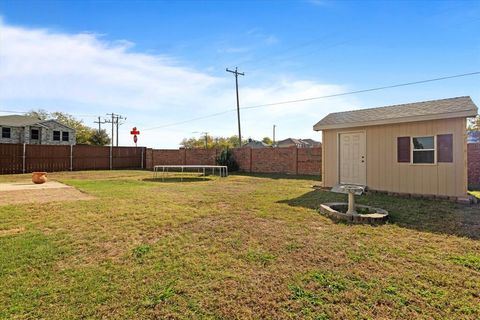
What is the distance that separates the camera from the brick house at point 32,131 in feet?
78.5

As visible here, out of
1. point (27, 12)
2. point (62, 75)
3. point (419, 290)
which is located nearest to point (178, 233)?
point (419, 290)

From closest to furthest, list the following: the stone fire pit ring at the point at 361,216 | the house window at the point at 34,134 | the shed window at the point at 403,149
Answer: the stone fire pit ring at the point at 361,216 → the shed window at the point at 403,149 → the house window at the point at 34,134

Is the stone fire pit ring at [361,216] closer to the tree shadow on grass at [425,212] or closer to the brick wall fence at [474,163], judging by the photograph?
the tree shadow on grass at [425,212]

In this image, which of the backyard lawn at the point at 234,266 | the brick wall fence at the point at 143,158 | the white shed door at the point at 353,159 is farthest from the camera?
the brick wall fence at the point at 143,158

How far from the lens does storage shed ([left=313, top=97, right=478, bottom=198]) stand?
6691mm

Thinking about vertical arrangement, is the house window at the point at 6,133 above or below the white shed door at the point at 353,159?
above

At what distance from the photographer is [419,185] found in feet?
23.8

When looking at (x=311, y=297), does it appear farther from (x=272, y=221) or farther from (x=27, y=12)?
(x=27, y=12)

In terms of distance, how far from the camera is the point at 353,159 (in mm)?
8680

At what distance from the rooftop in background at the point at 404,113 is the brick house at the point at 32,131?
A: 2689cm

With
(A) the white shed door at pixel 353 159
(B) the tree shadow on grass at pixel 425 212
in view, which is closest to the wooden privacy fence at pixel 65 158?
(B) the tree shadow on grass at pixel 425 212

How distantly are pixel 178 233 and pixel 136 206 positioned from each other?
2.23m

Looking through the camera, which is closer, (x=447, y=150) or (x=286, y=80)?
(x=447, y=150)

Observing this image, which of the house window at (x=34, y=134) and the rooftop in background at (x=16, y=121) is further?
the house window at (x=34, y=134)
